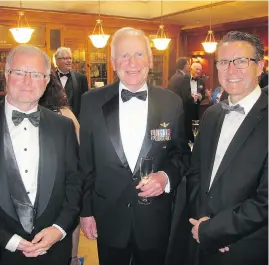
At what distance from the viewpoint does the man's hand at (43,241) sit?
189 cm

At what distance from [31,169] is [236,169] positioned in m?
1.14

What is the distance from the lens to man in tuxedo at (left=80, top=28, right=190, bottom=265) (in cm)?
222

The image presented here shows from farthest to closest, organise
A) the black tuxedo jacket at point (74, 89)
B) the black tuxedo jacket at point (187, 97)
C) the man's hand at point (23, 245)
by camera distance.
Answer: the black tuxedo jacket at point (187, 97), the black tuxedo jacket at point (74, 89), the man's hand at point (23, 245)

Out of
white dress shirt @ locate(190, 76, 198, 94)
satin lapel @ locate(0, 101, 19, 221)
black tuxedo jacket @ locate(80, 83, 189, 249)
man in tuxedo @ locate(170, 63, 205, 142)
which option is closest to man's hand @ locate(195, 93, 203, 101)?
man in tuxedo @ locate(170, 63, 205, 142)

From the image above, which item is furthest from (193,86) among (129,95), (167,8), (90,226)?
(90,226)

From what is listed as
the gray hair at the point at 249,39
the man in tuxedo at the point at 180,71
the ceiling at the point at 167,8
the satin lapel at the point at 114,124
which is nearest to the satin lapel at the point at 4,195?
the satin lapel at the point at 114,124

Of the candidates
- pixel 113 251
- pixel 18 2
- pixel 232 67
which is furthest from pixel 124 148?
pixel 18 2

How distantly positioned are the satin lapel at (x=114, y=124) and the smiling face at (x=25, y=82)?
470mm

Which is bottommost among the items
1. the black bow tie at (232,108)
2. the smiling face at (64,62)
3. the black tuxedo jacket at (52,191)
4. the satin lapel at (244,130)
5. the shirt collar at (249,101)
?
the black tuxedo jacket at (52,191)

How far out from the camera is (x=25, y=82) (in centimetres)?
189

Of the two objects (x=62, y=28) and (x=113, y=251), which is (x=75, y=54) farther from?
(x=113, y=251)

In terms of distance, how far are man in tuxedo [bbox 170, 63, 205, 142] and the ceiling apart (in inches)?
81.2

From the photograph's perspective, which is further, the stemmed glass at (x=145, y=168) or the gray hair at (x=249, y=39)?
the stemmed glass at (x=145, y=168)

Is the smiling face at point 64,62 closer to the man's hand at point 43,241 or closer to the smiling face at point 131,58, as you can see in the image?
the smiling face at point 131,58
